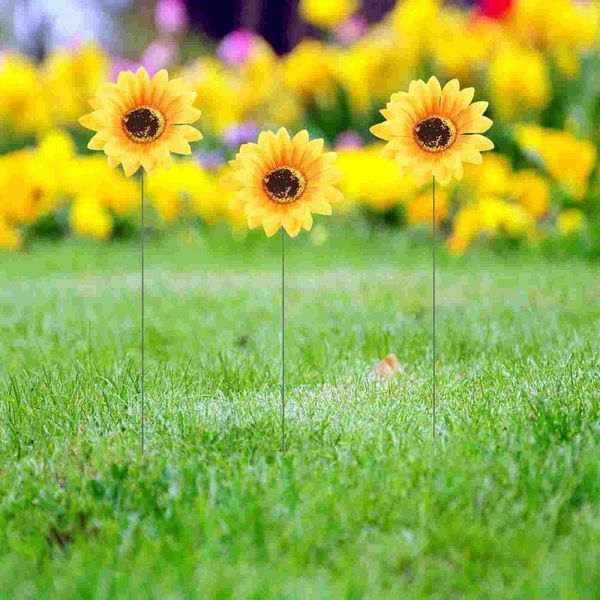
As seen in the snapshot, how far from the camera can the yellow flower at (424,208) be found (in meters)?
4.29

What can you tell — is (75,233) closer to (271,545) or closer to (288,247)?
(288,247)

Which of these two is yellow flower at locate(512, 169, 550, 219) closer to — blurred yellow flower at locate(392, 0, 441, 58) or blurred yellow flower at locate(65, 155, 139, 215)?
blurred yellow flower at locate(392, 0, 441, 58)

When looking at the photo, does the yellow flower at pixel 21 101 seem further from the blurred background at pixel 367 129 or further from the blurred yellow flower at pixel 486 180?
the blurred yellow flower at pixel 486 180

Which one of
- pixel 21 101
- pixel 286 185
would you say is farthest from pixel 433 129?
pixel 21 101

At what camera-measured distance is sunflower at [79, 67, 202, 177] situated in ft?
5.09

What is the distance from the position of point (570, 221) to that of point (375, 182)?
93cm

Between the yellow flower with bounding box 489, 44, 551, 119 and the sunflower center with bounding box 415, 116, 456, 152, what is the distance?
10.5 feet

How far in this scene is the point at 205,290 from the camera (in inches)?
132

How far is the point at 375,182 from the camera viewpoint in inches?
178

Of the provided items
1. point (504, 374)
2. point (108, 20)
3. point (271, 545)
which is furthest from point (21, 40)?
point (271, 545)

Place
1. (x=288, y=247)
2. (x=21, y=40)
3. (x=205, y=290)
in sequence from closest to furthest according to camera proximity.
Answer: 1. (x=205, y=290)
2. (x=288, y=247)
3. (x=21, y=40)

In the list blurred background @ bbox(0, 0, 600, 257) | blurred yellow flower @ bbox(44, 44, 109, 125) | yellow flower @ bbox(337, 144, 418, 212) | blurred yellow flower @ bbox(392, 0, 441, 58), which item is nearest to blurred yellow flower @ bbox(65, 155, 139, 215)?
blurred background @ bbox(0, 0, 600, 257)

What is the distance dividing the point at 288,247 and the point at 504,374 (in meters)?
2.66

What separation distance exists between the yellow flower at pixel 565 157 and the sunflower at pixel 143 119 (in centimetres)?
288
